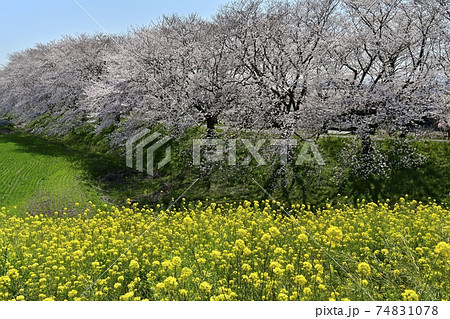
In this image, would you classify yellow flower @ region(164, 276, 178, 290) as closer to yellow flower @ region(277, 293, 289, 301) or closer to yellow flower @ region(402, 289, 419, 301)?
yellow flower @ region(277, 293, 289, 301)

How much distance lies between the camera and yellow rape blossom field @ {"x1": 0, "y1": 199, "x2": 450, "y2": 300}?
4.99 m

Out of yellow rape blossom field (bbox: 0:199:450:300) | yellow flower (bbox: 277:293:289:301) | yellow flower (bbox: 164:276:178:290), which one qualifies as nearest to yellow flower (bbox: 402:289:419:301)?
yellow rape blossom field (bbox: 0:199:450:300)

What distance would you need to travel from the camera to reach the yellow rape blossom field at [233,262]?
16.4ft

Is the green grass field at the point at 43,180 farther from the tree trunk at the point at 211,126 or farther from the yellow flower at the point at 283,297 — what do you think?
the yellow flower at the point at 283,297

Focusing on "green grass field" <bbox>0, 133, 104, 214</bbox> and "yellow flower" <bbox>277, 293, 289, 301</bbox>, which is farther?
"green grass field" <bbox>0, 133, 104, 214</bbox>

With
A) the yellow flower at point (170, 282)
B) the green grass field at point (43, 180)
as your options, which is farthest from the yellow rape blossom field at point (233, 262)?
the green grass field at point (43, 180)

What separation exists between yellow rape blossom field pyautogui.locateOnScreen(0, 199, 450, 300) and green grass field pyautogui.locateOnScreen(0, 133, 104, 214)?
5537 millimetres

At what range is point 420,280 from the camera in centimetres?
527

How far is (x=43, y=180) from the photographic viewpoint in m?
19.2

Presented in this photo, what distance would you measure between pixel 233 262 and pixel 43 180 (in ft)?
53.1

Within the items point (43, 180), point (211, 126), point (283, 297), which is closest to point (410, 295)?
point (283, 297)

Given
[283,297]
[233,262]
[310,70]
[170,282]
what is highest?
[310,70]

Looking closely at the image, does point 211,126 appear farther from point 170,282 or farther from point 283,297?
point 170,282

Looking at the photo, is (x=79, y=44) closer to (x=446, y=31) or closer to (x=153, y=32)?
(x=153, y=32)
